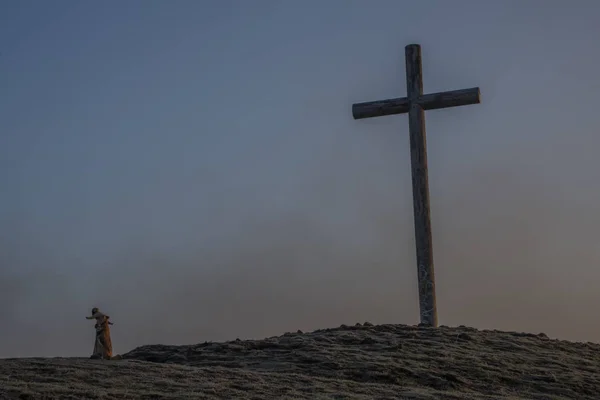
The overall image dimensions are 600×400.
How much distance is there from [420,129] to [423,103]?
67 centimetres

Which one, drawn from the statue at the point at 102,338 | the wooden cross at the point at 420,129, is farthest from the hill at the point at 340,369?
Answer: the wooden cross at the point at 420,129

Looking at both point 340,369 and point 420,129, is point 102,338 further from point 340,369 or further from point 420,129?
point 420,129

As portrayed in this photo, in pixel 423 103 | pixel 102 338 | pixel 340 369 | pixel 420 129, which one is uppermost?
pixel 423 103

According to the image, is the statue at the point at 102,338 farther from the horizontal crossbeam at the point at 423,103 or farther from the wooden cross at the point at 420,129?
the horizontal crossbeam at the point at 423,103

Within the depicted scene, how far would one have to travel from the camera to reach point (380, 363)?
16.9 metres

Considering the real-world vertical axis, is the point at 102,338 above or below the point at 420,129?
below

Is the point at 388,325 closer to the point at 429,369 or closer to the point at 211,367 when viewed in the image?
the point at 429,369

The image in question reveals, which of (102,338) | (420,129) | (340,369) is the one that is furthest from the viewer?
(420,129)

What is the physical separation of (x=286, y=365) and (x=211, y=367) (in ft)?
5.03

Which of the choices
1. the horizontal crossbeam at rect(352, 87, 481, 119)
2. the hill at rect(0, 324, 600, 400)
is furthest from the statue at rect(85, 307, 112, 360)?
the horizontal crossbeam at rect(352, 87, 481, 119)

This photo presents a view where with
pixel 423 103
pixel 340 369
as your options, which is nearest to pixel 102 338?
pixel 340 369

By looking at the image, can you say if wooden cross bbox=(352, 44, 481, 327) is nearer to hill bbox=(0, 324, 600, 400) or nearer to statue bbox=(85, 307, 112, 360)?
hill bbox=(0, 324, 600, 400)

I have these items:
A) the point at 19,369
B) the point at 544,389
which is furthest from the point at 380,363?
the point at 19,369

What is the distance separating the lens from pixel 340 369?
54.6 ft
